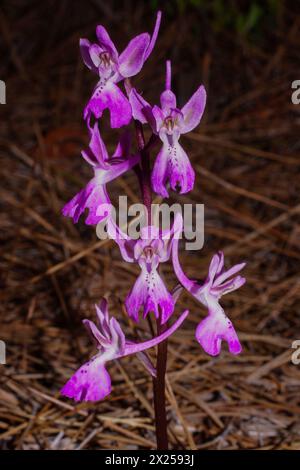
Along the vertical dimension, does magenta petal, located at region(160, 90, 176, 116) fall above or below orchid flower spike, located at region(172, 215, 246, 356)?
above

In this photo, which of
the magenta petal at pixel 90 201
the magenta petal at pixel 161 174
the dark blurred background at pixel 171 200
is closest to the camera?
the magenta petal at pixel 161 174

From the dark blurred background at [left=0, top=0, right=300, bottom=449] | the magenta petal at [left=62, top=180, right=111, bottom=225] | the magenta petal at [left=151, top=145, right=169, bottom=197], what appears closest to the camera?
the magenta petal at [left=151, top=145, right=169, bottom=197]

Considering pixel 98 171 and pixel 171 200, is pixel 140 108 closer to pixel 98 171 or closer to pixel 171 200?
pixel 98 171

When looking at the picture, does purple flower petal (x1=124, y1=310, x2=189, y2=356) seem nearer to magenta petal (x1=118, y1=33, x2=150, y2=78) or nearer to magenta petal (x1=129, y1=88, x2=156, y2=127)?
magenta petal (x1=129, y1=88, x2=156, y2=127)

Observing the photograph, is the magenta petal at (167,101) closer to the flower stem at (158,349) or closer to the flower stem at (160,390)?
the flower stem at (158,349)

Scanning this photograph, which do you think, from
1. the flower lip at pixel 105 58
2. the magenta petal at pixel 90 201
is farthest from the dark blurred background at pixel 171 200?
the flower lip at pixel 105 58

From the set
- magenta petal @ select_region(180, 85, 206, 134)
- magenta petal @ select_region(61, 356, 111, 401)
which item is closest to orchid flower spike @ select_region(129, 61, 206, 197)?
magenta petal @ select_region(180, 85, 206, 134)
